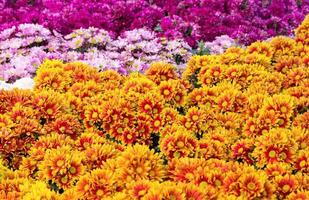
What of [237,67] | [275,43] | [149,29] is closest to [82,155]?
[237,67]

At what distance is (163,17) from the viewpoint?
6.74m

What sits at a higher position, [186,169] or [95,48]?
[186,169]

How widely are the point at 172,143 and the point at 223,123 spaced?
48cm

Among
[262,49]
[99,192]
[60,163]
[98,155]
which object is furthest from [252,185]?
[262,49]

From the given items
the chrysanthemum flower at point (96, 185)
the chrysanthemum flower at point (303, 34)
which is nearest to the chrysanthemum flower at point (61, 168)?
the chrysanthemum flower at point (96, 185)

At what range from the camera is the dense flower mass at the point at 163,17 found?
6.52m

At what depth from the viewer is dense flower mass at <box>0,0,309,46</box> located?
6520 millimetres

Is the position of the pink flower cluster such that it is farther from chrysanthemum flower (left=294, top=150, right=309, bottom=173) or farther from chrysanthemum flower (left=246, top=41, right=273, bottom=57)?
chrysanthemum flower (left=294, top=150, right=309, bottom=173)

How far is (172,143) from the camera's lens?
9.78 feet

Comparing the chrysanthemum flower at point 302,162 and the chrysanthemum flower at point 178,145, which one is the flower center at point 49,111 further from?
the chrysanthemum flower at point 302,162

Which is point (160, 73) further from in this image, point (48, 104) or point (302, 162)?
point (302, 162)

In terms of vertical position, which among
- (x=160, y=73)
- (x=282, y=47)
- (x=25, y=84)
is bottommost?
(x=25, y=84)

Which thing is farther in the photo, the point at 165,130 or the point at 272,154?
the point at 165,130

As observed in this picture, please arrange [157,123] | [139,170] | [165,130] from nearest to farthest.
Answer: [139,170]
[165,130]
[157,123]
